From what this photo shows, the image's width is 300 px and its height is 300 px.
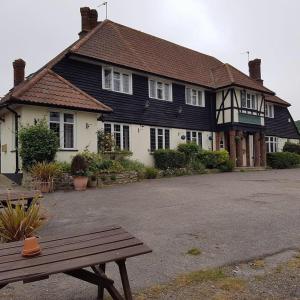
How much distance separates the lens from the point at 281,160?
1165 inches

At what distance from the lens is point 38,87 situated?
1639cm

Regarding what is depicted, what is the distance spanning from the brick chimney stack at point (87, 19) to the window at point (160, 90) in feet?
16.1

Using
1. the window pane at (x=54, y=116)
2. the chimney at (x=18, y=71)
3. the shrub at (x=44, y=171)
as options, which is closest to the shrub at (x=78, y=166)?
the shrub at (x=44, y=171)

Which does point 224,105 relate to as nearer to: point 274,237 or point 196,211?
point 196,211

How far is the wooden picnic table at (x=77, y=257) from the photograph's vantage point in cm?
284

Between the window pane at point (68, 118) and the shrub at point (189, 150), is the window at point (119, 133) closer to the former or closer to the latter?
the window pane at point (68, 118)

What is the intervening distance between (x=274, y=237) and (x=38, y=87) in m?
13.1

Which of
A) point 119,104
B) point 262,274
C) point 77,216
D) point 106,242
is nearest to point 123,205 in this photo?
point 77,216

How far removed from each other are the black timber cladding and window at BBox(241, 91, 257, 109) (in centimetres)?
220

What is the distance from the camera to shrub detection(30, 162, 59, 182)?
13.8 metres

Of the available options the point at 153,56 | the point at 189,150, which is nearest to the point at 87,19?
the point at 153,56

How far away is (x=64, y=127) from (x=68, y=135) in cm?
45

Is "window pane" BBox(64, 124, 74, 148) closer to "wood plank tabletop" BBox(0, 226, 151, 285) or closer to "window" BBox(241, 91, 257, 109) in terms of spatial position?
"wood plank tabletop" BBox(0, 226, 151, 285)

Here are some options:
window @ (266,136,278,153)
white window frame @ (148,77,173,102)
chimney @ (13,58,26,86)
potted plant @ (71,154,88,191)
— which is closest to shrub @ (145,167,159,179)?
potted plant @ (71,154,88,191)
